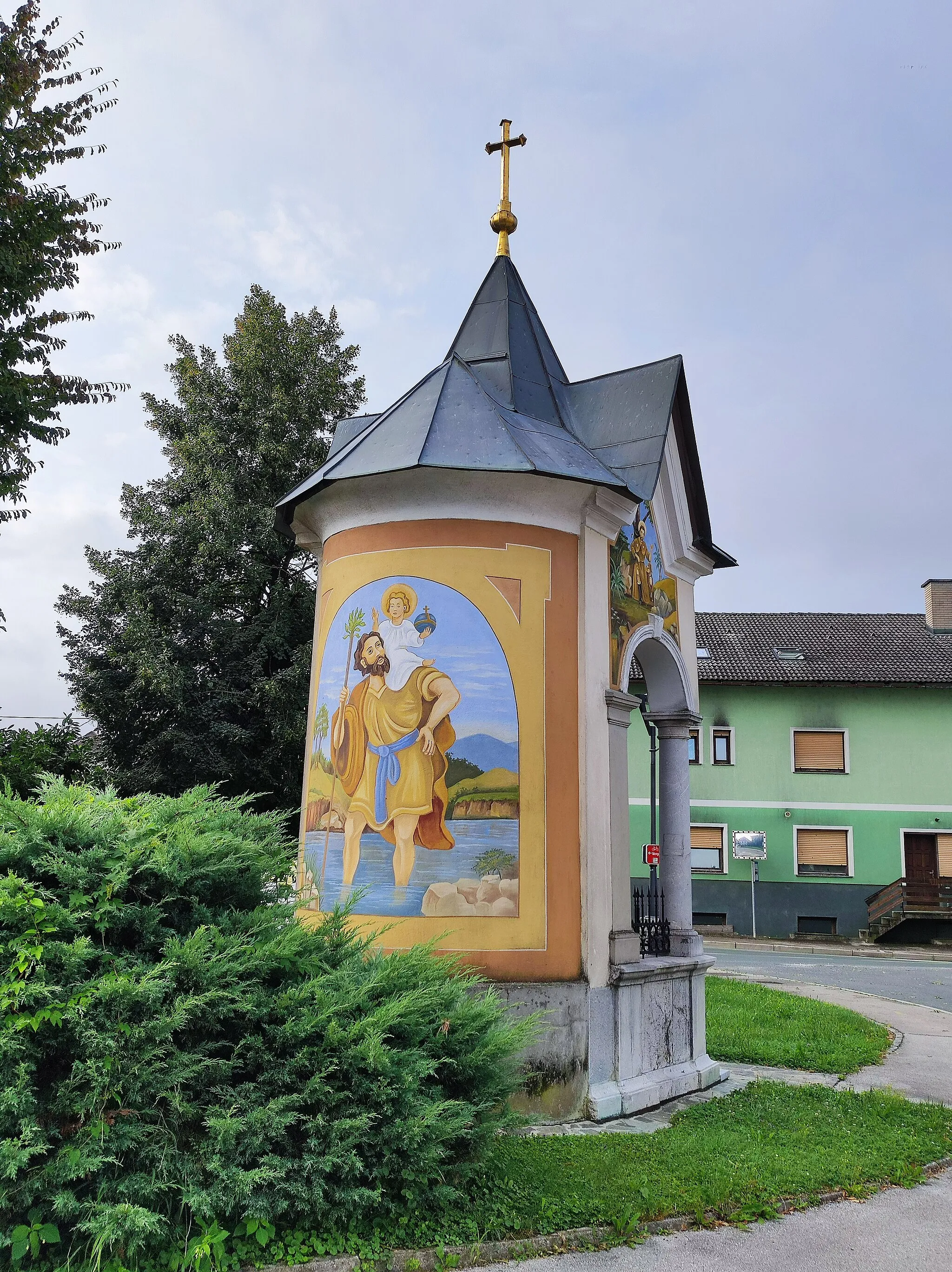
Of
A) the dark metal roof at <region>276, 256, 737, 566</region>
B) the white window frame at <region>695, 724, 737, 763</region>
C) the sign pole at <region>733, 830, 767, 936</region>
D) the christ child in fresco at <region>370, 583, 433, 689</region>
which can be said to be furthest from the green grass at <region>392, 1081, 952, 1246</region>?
the white window frame at <region>695, 724, 737, 763</region>

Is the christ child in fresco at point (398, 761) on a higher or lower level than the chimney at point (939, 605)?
lower

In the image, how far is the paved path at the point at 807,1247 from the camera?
5.22 meters

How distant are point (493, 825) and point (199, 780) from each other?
1097 centimetres

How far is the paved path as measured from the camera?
5.22 m

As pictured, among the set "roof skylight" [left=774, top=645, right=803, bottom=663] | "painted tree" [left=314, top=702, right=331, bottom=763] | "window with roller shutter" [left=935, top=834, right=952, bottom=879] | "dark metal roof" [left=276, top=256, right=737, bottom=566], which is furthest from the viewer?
"roof skylight" [left=774, top=645, right=803, bottom=663]

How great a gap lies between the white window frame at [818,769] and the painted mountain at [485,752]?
23458 mm

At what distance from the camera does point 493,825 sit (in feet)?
26.7

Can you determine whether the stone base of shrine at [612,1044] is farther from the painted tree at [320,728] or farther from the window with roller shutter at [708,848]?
the window with roller shutter at [708,848]

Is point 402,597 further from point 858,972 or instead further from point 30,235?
point 858,972

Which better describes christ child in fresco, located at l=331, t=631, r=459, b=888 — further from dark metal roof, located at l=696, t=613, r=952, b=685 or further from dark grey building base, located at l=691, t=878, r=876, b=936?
dark grey building base, located at l=691, t=878, r=876, b=936

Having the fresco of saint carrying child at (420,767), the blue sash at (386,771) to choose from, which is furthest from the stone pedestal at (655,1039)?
the blue sash at (386,771)

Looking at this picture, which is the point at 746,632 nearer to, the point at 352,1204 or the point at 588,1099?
the point at 588,1099

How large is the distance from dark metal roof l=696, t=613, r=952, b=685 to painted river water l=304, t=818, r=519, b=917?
21888 millimetres

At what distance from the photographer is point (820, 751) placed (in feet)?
97.9
